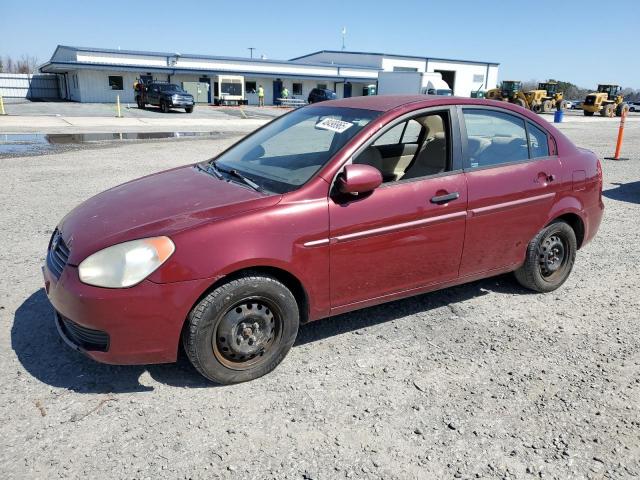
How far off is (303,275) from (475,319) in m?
1.67

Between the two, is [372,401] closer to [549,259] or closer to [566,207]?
[549,259]

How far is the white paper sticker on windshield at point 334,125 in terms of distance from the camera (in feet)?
11.9

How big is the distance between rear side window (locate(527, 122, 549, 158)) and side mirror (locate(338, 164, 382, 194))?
178 cm

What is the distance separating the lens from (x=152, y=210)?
3.12m

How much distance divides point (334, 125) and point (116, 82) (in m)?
44.5

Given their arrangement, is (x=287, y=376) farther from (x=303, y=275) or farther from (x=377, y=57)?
(x=377, y=57)

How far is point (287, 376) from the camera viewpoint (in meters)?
3.21

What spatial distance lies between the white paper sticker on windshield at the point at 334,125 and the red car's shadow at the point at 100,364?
57.3 inches

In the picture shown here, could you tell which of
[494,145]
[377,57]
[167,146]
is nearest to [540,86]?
[377,57]

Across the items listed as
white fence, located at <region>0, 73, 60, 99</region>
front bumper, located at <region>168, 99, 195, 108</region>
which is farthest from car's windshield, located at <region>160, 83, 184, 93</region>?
white fence, located at <region>0, 73, 60, 99</region>

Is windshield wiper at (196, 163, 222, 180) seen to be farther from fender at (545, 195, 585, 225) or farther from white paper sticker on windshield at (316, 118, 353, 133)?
fender at (545, 195, 585, 225)

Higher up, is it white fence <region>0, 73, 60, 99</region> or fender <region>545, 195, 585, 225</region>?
white fence <region>0, 73, 60, 99</region>

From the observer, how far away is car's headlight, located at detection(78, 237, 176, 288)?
2705 millimetres

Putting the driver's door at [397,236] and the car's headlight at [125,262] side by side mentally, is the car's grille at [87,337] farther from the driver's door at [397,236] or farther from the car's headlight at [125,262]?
the driver's door at [397,236]
